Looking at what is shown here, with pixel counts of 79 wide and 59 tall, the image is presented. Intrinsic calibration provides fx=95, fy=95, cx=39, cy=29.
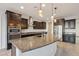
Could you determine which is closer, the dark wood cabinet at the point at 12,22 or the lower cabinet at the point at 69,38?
the dark wood cabinet at the point at 12,22

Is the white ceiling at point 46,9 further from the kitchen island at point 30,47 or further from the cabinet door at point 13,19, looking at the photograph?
the kitchen island at point 30,47

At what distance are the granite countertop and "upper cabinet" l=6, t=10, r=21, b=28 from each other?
0.91 ft

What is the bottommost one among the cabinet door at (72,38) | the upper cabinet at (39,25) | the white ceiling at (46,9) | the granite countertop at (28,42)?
the granite countertop at (28,42)

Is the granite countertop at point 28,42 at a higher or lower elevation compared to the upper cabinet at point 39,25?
lower

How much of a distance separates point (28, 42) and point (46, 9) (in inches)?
30.5

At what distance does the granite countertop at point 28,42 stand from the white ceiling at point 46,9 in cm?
49

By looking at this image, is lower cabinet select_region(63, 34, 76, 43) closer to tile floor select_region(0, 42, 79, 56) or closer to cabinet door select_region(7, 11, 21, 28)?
tile floor select_region(0, 42, 79, 56)

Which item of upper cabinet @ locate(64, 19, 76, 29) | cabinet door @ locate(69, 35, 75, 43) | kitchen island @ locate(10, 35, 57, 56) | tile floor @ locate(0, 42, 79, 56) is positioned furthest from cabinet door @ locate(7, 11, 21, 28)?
cabinet door @ locate(69, 35, 75, 43)

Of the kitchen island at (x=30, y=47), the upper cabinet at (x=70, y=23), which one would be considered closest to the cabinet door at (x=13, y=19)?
the kitchen island at (x=30, y=47)

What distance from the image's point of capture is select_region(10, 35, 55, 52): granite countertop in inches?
67.1

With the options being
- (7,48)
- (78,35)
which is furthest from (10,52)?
(78,35)

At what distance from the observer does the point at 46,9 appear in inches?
66.0

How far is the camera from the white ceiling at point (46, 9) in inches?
63.0

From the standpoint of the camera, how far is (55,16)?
5.71 ft
